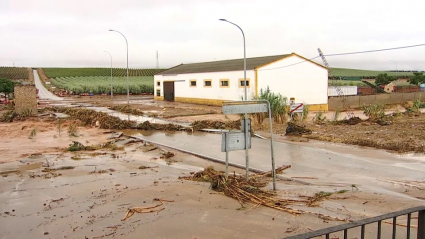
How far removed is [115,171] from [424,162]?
30.0ft

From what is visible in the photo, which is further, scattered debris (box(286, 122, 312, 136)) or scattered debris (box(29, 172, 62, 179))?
scattered debris (box(286, 122, 312, 136))

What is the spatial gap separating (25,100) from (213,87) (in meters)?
18.2

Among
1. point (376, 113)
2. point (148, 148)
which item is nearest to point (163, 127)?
point (148, 148)

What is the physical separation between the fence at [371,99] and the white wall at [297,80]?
1914 mm

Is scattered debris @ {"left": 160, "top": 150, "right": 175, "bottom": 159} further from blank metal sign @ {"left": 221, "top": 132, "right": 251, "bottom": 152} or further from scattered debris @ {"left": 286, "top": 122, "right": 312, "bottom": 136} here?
scattered debris @ {"left": 286, "top": 122, "right": 312, "bottom": 136}

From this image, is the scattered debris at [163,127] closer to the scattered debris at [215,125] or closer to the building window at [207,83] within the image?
the scattered debris at [215,125]

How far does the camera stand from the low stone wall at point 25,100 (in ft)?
96.6

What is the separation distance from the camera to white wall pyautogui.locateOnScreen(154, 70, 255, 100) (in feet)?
120

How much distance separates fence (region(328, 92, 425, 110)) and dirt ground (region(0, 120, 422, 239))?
29776 millimetres

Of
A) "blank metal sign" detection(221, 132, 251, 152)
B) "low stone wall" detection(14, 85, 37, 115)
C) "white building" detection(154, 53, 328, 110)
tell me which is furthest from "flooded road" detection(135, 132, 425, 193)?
"white building" detection(154, 53, 328, 110)

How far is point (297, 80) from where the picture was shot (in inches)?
1427

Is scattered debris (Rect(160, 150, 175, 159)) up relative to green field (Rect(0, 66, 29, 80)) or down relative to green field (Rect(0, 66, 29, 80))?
down

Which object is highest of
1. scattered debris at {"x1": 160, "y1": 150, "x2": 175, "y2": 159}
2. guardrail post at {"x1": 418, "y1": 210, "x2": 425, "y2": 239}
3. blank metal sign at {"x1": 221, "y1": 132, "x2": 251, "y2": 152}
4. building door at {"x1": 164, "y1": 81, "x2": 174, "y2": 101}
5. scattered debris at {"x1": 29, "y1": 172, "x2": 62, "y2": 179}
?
building door at {"x1": 164, "y1": 81, "x2": 174, "y2": 101}

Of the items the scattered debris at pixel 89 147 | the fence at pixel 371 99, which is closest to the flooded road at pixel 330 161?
the scattered debris at pixel 89 147
